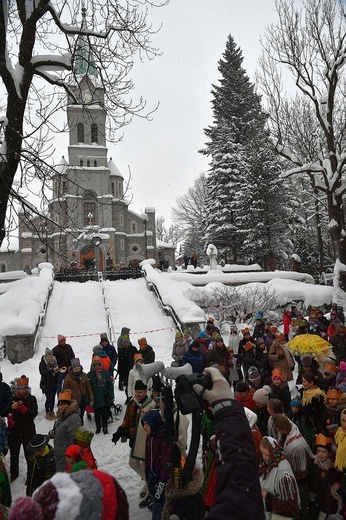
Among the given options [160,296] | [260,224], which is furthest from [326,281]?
[160,296]

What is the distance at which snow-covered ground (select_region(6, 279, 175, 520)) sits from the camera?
5918mm

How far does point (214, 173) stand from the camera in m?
31.6

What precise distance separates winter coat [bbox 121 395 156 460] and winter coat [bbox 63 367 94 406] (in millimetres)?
2129

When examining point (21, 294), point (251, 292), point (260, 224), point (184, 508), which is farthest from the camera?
point (260, 224)

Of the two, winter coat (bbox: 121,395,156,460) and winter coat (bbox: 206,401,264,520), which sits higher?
winter coat (bbox: 206,401,264,520)

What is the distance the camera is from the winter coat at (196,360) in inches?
315

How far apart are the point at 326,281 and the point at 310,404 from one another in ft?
67.9

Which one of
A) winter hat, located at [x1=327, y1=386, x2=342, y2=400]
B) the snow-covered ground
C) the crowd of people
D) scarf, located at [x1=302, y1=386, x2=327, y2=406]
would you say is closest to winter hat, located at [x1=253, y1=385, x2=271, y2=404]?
the crowd of people

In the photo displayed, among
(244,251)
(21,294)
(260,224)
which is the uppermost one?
(260,224)

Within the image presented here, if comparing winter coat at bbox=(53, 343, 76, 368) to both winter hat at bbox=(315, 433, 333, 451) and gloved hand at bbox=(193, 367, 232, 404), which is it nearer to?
winter hat at bbox=(315, 433, 333, 451)

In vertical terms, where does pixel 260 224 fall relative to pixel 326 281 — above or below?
above

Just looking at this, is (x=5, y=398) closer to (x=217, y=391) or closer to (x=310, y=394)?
(x=310, y=394)

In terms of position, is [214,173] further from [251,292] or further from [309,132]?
[251,292]

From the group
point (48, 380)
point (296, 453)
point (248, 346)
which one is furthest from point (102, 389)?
point (296, 453)
